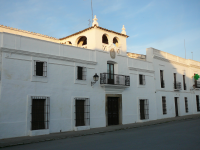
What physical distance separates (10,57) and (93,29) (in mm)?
7009

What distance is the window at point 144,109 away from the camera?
18.6 metres

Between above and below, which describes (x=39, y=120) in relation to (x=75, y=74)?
below

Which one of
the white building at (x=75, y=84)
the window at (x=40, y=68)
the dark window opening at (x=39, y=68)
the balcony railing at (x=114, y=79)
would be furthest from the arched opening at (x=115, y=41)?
the dark window opening at (x=39, y=68)

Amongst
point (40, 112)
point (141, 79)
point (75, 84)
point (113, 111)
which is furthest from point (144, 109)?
point (40, 112)

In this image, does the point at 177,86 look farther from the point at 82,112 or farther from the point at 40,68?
the point at 40,68

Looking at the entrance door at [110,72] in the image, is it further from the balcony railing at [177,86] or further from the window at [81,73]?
the balcony railing at [177,86]

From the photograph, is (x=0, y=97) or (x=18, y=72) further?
(x=18, y=72)

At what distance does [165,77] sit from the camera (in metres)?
22.2

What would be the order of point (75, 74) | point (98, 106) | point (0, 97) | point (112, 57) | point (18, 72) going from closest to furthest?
point (0, 97) → point (18, 72) → point (75, 74) → point (98, 106) → point (112, 57)

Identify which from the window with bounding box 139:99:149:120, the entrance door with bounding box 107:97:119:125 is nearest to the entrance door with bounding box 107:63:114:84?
the entrance door with bounding box 107:97:119:125

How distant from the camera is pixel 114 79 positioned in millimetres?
16391

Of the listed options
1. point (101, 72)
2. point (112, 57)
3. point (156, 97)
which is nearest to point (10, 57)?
point (101, 72)

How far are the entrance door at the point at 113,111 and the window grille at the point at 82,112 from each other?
241cm

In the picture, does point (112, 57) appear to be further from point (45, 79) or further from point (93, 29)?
point (45, 79)
